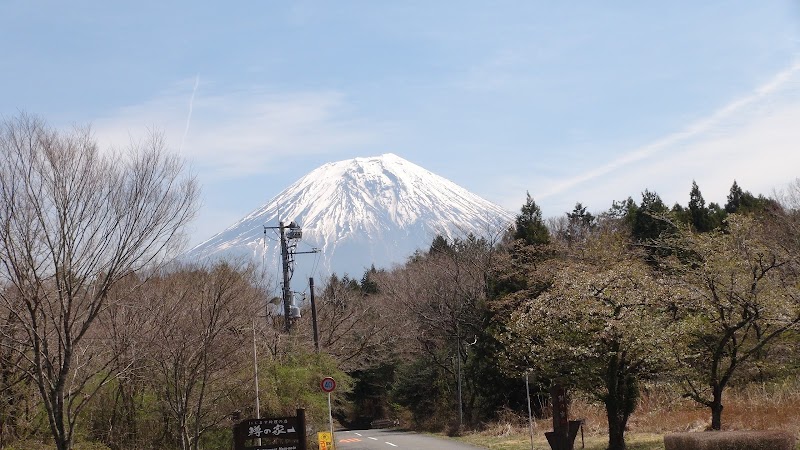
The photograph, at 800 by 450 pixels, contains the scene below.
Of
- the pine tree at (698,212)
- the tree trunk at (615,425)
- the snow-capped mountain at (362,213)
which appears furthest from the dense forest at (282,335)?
the snow-capped mountain at (362,213)

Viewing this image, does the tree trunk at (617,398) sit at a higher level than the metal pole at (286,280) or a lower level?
lower

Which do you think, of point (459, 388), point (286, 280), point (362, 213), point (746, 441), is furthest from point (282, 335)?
point (362, 213)

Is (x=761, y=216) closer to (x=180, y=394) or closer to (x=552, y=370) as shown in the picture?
(x=552, y=370)

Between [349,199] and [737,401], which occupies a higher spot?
[349,199]

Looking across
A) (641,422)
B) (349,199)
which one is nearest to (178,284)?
(641,422)

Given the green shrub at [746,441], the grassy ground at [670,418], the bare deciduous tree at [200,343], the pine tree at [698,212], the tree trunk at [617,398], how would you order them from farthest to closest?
the pine tree at [698,212]
the bare deciduous tree at [200,343]
the tree trunk at [617,398]
the grassy ground at [670,418]
the green shrub at [746,441]

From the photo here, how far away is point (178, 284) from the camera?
2853 centimetres

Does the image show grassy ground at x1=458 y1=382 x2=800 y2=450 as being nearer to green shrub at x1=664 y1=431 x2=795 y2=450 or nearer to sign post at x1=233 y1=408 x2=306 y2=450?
green shrub at x1=664 y1=431 x2=795 y2=450

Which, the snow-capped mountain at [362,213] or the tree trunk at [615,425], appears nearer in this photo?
the tree trunk at [615,425]

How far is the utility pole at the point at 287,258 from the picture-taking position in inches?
1375

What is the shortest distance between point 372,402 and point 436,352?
42.8 feet

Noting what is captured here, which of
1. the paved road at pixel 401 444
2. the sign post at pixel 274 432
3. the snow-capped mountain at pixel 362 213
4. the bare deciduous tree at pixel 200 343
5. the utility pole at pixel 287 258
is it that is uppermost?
the snow-capped mountain at pixel 362 213

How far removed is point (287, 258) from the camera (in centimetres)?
3572

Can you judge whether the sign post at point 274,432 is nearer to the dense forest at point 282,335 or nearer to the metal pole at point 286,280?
the dense forest at point 282,335
